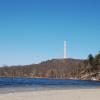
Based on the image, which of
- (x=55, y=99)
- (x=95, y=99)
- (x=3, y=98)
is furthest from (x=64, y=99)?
(x=3, y=98)

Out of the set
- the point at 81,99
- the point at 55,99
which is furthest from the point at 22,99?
the point at 81,99

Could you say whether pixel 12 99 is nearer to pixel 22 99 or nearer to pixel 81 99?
pixel 22 99

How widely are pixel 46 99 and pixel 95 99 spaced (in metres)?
6.24

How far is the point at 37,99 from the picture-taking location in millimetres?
41656

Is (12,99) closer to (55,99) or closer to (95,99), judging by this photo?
(55,99)

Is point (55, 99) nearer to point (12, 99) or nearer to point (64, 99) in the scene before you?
point (64, 99)

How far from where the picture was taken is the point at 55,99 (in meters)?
42.1

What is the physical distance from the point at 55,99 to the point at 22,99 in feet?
13.2

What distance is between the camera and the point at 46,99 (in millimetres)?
41906

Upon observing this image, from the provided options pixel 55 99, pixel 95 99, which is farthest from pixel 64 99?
pixel 95 99

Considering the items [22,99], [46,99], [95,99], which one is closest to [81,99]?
[95,99]

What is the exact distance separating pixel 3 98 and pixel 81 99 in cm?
967

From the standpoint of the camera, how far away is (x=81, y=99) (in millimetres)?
42906

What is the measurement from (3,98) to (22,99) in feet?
8.17
